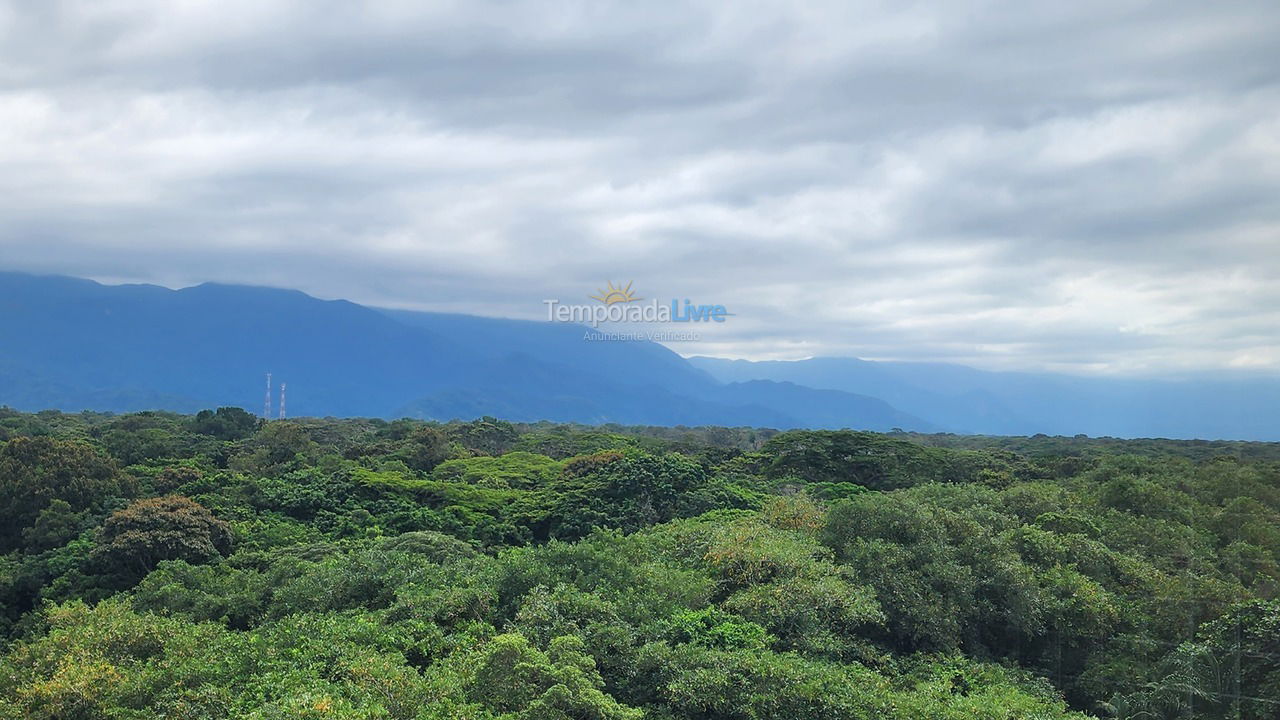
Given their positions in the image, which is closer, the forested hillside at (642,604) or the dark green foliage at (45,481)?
the forested hillside at (642,604)

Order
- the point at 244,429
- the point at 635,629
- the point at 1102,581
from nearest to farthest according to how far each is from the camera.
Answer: the point at 635,629 < the point at 1102,581 < the point at 244,429

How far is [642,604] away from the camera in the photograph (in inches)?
613

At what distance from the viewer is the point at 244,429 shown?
5462 centimetres

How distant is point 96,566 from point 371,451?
23896 mm

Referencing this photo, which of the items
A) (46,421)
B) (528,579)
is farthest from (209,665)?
(46,421)

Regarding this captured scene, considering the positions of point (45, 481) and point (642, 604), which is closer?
point (642, 604)

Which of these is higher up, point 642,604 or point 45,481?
point 642,604

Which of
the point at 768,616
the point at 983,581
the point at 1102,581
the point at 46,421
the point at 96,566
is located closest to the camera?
the point at 768,616

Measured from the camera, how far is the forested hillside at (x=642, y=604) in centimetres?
1219

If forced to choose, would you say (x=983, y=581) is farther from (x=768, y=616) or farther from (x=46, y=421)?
(x=46, y=421)

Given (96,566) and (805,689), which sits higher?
(805,689)

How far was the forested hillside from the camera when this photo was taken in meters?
12.2

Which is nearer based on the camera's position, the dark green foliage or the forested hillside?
the forested hillside

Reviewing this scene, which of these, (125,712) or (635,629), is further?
(635,629)
